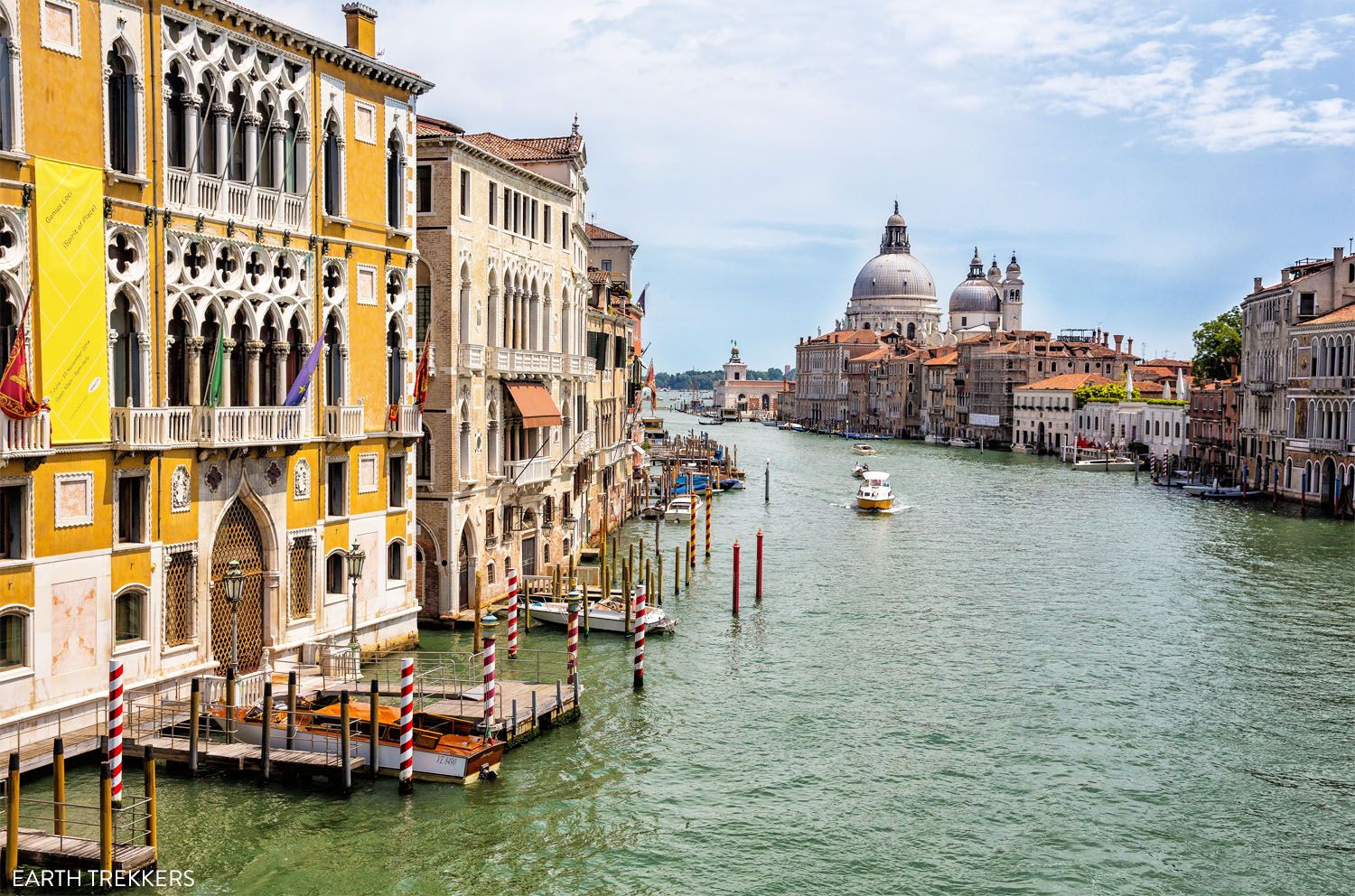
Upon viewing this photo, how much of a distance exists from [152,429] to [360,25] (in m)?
7.25

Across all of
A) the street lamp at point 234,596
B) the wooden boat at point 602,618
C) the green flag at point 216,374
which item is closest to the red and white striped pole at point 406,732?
the street lamp at point 234,596

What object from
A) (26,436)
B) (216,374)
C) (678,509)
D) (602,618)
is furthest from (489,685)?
(678,509)

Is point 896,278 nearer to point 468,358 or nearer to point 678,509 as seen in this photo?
point 678,509

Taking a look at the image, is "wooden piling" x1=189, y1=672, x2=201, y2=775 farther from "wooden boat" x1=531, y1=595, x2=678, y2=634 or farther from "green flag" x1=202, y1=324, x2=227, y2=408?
"wooden boat" x1=531, y1=595, x2=678, y2=634

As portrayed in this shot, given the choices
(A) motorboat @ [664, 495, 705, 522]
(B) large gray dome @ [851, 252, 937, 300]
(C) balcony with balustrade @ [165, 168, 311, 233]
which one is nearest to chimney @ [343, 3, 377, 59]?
(C) balcony with balustrade @ [165, 168, 311, 233]

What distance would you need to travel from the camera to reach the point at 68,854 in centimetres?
1159

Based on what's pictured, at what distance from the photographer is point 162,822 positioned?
13.1 m

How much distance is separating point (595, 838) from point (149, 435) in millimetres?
6662

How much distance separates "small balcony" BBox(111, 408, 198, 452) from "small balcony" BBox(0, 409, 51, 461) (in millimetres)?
927

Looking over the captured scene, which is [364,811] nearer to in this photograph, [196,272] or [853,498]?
[196,272]

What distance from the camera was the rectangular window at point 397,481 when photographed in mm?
20188

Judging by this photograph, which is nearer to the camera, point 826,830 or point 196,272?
point 826,830

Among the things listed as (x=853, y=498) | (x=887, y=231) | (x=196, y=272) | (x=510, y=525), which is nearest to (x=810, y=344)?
(x=887, y=231)

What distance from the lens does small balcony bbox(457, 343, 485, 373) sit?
73.9ft
